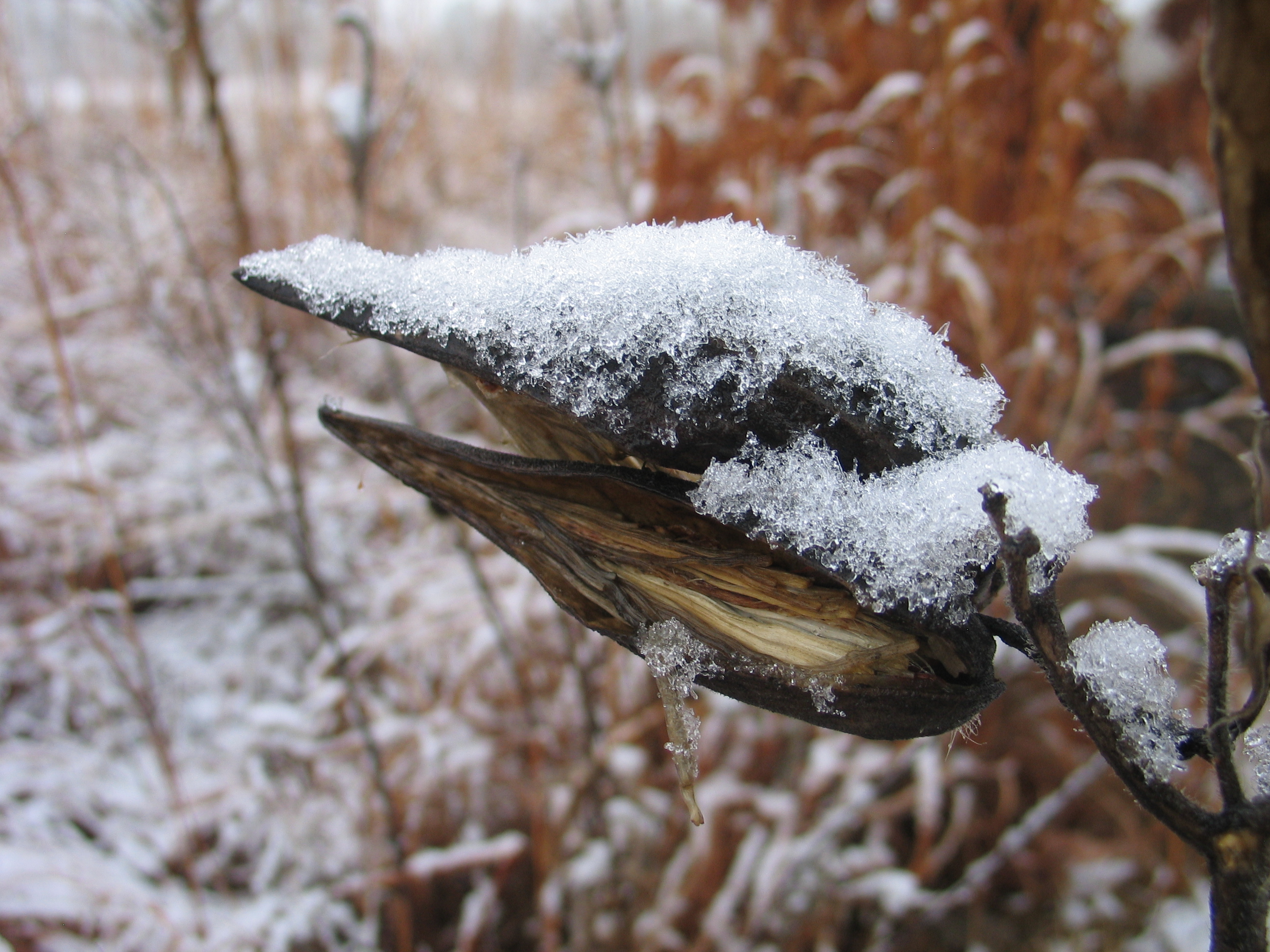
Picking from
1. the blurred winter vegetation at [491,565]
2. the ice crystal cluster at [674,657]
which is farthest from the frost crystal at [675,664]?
the blurred winter vegetation at [491,565]

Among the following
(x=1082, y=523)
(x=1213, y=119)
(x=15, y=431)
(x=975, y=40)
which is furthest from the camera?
(x=15, y=431)


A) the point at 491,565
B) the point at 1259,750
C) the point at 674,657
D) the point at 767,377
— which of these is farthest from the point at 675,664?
the point at 491,565

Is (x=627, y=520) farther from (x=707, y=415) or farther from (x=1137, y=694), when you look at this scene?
(x=1137, y=694)

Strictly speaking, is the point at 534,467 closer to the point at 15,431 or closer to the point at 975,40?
the point at 975,40

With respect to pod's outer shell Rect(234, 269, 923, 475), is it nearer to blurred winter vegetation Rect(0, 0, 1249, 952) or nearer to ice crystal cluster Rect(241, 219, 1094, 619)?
ice crystal cluster Rect(241, 219, 1094, 619)

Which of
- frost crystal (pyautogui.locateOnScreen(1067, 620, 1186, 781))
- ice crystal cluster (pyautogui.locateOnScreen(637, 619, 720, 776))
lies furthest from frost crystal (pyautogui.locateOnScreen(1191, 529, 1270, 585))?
ice crystal cluster (pyautogui.locateOnScreen(637, 619, 720, 776))

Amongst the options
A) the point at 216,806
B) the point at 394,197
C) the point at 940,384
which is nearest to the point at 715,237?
the point at 940,384

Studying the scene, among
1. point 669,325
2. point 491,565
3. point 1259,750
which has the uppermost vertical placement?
A: point 491,565
